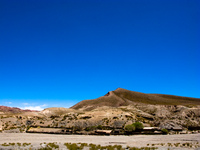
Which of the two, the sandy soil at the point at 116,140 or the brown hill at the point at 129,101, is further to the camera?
the brown hill at the point at 129,101

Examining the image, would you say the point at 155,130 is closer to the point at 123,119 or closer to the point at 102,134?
the point at 123,119

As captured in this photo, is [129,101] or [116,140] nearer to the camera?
[116,140]

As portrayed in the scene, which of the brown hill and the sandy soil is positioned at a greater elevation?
the brown hill

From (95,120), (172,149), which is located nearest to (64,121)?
(95,120)

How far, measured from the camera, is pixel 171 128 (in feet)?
129

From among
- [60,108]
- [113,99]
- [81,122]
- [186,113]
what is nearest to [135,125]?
[81,122]

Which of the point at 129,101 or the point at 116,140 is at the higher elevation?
the point at 129,101

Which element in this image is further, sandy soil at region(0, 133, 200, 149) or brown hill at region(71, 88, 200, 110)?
brown hill at region(71, 88, 200, 110)

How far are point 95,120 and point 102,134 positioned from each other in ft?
27.0

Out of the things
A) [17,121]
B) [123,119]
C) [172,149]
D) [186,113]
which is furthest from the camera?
[186,113]

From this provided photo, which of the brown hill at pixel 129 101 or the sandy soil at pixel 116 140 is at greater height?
Result: the brown hill at pixel 129 101

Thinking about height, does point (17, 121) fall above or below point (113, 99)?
below

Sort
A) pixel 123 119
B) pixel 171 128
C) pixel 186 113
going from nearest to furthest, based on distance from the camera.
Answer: pixel 171 128 → pixel 123 119 → pixel 186 113

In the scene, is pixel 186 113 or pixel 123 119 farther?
pixel 186 113
